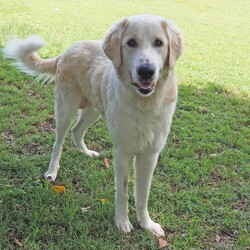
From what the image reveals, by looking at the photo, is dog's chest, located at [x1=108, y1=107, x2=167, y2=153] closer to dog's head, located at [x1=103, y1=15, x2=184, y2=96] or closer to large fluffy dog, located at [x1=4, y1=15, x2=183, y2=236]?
large fluffy dog, located at [x1=4, y1=15, x2=183, y2=236]

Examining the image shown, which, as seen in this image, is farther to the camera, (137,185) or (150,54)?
(137,185)

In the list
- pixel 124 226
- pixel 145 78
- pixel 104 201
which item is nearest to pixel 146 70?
pixel 145 78

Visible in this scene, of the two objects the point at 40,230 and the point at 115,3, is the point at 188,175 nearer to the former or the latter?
the point at 40,230

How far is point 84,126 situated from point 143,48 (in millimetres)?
1855

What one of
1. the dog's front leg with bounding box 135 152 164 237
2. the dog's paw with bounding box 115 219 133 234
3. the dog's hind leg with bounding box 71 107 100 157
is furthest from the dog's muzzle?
the dog's hind leg with bounding box 71 107 100 157

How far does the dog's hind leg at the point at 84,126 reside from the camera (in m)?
4.23

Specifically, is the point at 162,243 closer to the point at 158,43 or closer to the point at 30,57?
the point at 158,43

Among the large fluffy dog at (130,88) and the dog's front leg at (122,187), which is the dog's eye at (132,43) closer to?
the large fluffy dog at (130,88)

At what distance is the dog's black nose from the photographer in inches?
97.6

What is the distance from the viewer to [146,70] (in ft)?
8.14

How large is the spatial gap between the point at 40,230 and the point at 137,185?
89 centimetres

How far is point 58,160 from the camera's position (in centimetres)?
398

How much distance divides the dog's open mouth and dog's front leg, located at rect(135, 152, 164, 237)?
0.61 meters

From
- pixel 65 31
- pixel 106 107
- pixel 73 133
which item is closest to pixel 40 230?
pixel 106 107
